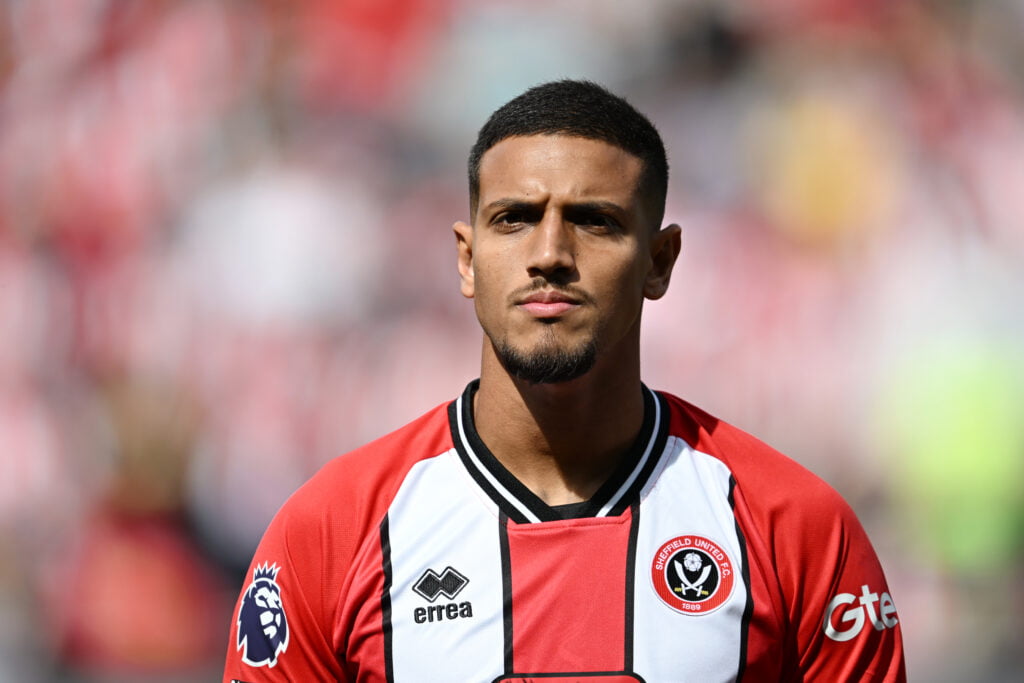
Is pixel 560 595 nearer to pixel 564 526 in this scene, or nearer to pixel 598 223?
pixel 564 526

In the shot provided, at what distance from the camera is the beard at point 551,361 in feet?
6.93

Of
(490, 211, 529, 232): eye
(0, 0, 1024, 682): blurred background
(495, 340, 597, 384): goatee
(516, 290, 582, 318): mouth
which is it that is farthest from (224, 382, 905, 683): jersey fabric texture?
(0, 0, 1024, 682): blurred background

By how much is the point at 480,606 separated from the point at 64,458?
2776 millimetres

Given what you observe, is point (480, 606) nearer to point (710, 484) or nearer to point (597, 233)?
point (710, 484)

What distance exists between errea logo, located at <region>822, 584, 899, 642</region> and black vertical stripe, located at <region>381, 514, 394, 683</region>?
843mm

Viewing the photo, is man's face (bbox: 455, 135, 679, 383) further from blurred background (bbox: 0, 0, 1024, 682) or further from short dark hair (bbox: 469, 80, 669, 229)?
blurred background (bbox: 0, 0, 1024, 682)

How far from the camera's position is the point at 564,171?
2.17 meters

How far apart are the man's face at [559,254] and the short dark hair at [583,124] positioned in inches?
1.0

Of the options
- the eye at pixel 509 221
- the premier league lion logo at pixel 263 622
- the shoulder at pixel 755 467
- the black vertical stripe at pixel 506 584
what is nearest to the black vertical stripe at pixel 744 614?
the shoulder at pixel 755 467

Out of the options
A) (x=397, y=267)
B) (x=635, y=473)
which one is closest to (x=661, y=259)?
(x=635, y=473)

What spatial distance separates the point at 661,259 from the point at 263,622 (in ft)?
3.71

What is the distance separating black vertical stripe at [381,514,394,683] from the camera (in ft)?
6.84

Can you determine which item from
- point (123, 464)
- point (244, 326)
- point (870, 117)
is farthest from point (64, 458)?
point (870, 117)

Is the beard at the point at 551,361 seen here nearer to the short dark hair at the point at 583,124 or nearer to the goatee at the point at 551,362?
the goatee at the point at 551,362
